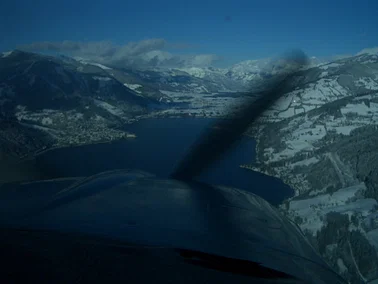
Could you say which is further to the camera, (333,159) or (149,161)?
(149,161)

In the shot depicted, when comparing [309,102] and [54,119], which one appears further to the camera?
[309,102]

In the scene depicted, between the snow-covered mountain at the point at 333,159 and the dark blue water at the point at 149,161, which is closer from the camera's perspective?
the snow-covered mountain at the point at 333,159

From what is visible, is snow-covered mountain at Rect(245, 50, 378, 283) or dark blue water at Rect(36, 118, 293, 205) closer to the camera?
snow-covered mountain at Rect(245, 50, 378, 283)

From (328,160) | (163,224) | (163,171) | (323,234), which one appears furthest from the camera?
(328,160)

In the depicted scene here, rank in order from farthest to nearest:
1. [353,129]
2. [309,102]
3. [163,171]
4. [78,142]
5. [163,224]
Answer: [309,102]
[353,129]
[78,142]
[163,171]
[163,224]

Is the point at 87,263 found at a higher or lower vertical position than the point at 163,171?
higher

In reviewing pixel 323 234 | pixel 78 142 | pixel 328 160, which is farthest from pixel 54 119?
pixel 323 234

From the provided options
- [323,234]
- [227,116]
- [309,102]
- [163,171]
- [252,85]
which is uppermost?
[309,102]

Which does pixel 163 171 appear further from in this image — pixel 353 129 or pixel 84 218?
pixel 353 129
